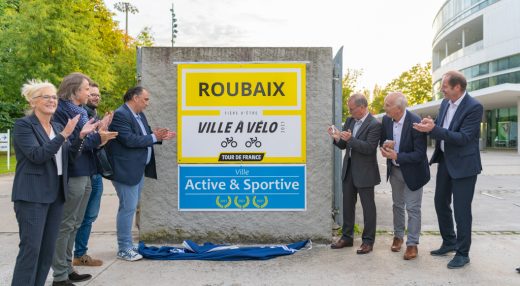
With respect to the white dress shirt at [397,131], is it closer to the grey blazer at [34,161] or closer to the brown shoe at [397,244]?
the brown shoe at [397,244]

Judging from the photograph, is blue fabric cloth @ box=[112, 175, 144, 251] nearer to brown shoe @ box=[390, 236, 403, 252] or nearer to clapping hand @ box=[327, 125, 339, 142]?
clapping hand @ box=[327, 125, 339, 142]

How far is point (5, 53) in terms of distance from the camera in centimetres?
2062

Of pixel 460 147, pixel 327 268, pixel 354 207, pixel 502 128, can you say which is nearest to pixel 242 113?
pixel 354 207

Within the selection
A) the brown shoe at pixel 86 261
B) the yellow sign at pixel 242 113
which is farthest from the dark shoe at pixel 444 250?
the brown shoe at pixel 86 261

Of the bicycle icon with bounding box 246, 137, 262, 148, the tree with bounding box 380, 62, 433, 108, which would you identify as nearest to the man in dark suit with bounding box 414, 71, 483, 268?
the bicycle icon with bounding box 246, 137, 262, 148

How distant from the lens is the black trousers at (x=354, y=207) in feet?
16.5

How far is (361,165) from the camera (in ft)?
16.5

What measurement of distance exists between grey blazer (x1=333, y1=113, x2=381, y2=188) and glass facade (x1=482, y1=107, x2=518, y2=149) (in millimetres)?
34892

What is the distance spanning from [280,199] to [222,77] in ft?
5.53

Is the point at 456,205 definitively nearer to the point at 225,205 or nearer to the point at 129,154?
the point at 225,205

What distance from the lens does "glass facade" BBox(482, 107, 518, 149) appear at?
3494cm

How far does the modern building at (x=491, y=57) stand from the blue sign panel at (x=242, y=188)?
2738 cm

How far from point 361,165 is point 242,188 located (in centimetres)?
148

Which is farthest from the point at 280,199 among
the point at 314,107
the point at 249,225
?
the point at 314,107
